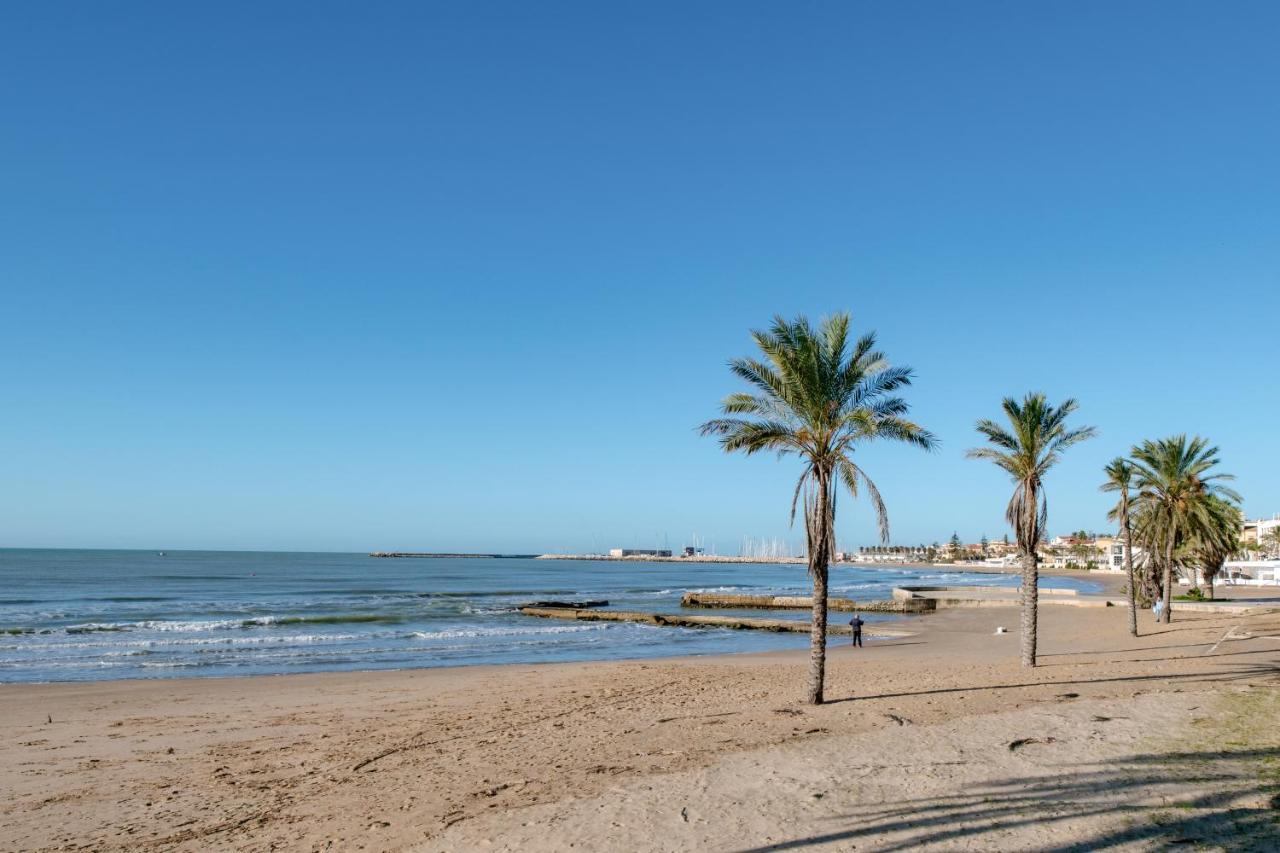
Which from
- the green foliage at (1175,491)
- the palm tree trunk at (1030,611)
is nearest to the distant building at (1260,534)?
the green foliage at (1175,491)

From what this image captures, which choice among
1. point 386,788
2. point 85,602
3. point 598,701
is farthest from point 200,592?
point 386,788

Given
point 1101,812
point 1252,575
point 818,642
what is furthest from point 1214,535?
point 1252,575

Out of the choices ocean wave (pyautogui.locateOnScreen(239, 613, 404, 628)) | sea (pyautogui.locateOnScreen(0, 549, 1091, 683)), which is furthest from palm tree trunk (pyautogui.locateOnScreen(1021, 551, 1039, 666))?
ocean wave (pyautogui.locateOnScreen(239, 613, 404, 628))

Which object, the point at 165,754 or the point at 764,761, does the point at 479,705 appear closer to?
the point at 165,754

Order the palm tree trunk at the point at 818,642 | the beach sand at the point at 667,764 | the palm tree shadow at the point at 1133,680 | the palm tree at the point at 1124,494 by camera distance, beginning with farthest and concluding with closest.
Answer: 1. the palm tree at the point at 1124,494
2. the palm tree shadow at the point at 1133,680
3. the palm tree trunk at the point at 818,642
4. the beach sand at the point at 667,764

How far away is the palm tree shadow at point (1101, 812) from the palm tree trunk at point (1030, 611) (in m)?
12.1

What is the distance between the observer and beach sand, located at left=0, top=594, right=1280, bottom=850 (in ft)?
27.9

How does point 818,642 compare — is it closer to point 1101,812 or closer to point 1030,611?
point 1101,812

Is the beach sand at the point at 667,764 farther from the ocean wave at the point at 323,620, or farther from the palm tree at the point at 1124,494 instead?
the ocean wave at the point at 323,620

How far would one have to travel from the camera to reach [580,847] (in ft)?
26.1

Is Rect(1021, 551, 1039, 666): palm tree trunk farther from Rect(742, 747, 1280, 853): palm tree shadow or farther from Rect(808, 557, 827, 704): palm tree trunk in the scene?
Rect(742, 747, 1280, 853): palm tree shadow

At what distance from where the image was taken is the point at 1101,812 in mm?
8656

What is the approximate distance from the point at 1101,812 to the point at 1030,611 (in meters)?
14.9

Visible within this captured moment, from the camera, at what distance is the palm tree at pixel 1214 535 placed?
36062 millimetres
